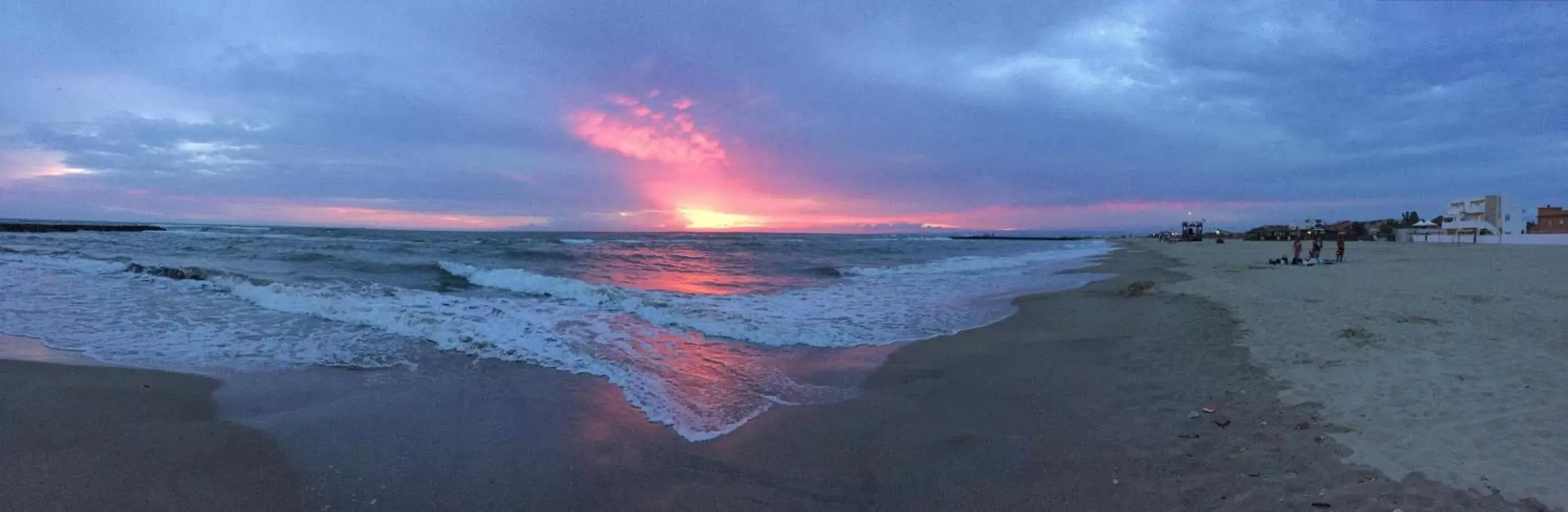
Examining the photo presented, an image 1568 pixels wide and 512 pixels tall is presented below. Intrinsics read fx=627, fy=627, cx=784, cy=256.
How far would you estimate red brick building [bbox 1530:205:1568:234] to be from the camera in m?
58.5

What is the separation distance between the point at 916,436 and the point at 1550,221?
91198 millimetres

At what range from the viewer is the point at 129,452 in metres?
4.16

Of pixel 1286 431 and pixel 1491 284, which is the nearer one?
pixel 1286 431

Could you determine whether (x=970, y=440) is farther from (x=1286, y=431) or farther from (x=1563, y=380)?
(x=1563, y=380)

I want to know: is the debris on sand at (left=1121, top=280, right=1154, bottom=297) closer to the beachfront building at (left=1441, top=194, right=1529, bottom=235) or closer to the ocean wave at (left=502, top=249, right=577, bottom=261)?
the ocean wave at (left=502, top=249, right=577, bottom=261)

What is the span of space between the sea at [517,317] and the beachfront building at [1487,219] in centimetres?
5341

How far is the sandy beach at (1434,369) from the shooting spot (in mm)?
3611

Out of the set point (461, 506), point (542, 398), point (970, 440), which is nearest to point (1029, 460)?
point (970, 440)

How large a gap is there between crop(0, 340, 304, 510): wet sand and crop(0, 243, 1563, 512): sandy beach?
24 millimetres

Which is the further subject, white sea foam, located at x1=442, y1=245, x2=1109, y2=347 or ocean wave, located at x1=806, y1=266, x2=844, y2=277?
ocean wave, located at x1=806, y1=266, x2=844, y2=277

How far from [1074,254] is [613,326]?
118ft

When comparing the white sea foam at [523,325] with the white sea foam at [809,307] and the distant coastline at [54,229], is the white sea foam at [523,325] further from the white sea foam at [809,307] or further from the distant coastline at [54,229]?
the distant coastline at [54,229]

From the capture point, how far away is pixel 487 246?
39.0 m

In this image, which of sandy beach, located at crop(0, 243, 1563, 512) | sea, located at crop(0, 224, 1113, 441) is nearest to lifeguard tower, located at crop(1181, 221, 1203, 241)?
sea, located at crop(0, 224, 1113, 441)
